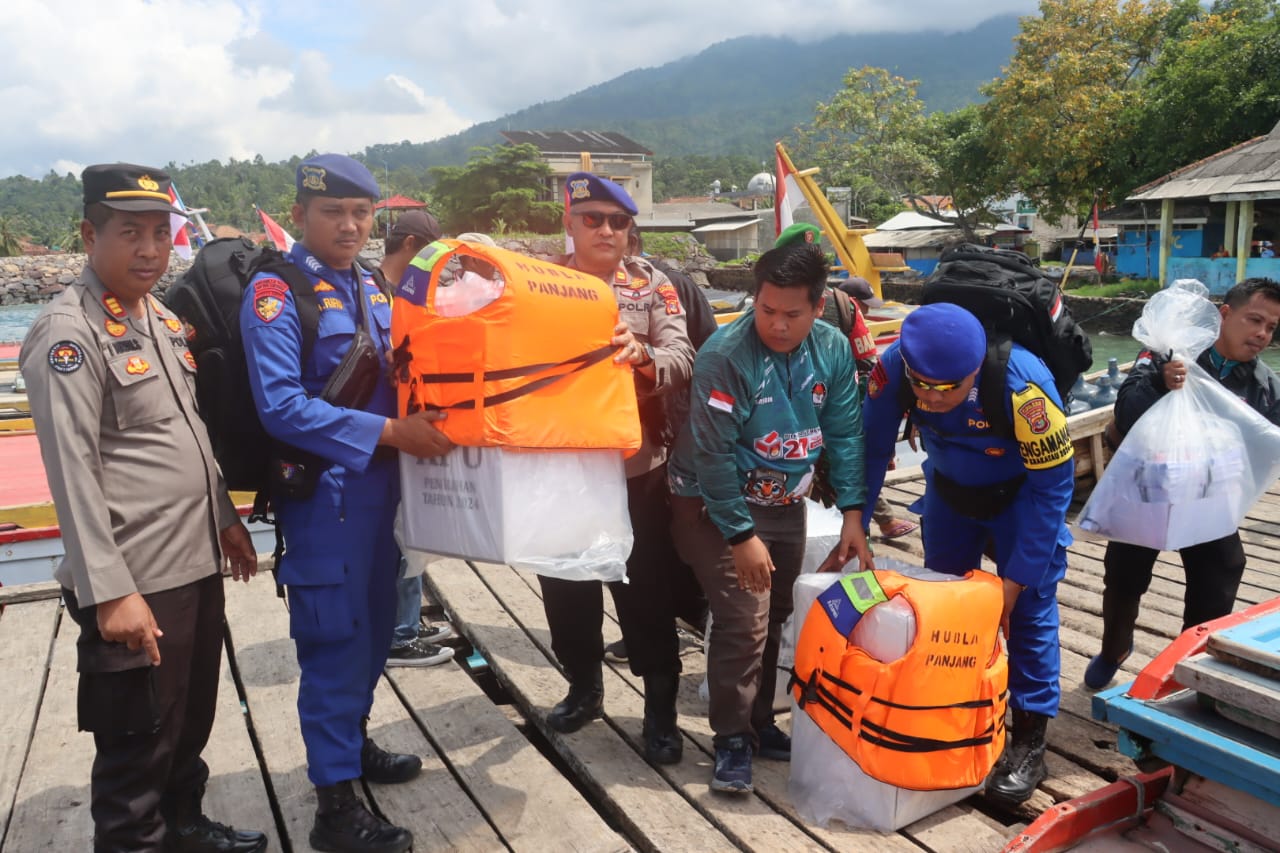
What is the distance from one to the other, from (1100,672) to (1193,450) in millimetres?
980

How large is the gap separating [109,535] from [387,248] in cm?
240

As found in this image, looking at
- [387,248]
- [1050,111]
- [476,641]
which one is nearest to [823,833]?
[476,641]

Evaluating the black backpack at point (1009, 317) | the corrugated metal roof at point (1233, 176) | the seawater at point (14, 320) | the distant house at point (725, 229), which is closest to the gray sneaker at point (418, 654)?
the black backpack at point (1009, 317)

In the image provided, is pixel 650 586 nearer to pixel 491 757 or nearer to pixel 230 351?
pixel 491 757

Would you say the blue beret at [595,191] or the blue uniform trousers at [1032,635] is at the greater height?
the blue beret at [595,191]

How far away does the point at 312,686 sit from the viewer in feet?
8.20

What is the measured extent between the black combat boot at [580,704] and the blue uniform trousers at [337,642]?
2.84 feet

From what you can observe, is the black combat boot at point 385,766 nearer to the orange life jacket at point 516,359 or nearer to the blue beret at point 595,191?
the orange life jacket at point 516,359

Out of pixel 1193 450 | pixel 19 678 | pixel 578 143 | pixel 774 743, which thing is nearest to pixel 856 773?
pixel 774 743

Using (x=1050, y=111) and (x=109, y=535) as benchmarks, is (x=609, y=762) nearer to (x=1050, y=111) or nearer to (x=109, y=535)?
(x=109, y=535)

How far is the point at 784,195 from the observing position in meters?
8.13

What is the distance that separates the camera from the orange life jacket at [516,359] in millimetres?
2229

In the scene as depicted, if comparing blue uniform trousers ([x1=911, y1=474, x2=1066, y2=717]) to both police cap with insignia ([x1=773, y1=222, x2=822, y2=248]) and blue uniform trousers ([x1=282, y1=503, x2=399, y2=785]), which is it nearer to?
police cap with insignia ([x1=773, y1=222, x2=822, y2=248])

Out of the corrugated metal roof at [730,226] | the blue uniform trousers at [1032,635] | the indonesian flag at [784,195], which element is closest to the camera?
the blue uniform trousers at [1032,635]
